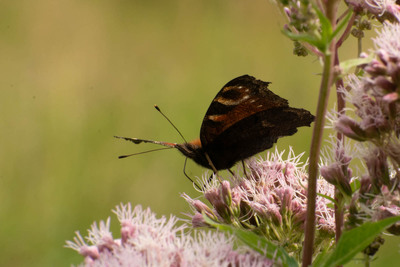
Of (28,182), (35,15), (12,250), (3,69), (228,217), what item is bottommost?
(12,250)

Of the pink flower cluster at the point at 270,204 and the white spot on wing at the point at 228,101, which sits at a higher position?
the white spot on wing at the point at 228,101

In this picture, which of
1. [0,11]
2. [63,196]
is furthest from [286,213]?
[0,11]

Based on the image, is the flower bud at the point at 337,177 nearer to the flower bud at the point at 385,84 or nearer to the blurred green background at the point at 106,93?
the flower bud at the point at 385,84

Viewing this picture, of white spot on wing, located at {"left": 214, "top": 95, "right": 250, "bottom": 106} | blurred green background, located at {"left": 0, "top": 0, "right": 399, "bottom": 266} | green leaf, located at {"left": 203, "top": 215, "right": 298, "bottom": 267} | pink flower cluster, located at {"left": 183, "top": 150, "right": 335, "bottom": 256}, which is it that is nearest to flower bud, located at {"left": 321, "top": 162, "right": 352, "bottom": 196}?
pink flower cluster, located at {"left": 183, "top": 150, "right": 335, "bottom": 256}

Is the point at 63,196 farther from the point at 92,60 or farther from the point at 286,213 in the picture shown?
the point at 286,213

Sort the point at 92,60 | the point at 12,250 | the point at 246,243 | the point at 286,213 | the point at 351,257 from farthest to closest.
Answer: the point at 92,60 → the point at 12,250 → the point at 286,213 → the point at 246,243 → the point at 351,257

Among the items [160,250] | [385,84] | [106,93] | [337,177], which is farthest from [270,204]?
[106,93]

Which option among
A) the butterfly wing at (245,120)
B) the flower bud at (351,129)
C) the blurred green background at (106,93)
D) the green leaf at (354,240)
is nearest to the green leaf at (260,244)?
the green leaf at (354,240)
